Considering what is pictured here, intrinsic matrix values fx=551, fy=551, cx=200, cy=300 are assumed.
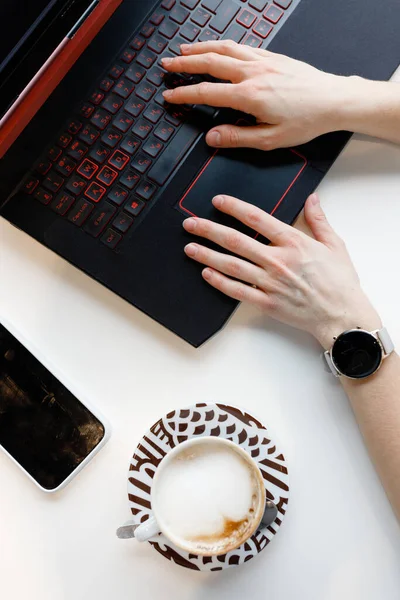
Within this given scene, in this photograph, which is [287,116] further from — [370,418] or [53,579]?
[53,579]

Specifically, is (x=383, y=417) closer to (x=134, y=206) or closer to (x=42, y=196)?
(x=134, y=206)

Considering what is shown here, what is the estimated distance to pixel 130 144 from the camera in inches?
29.9

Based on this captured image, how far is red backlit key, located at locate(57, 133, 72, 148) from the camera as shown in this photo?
0.76m

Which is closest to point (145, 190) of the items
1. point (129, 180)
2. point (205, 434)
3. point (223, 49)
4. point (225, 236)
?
point (129, 180)

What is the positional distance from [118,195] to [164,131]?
0.36ft

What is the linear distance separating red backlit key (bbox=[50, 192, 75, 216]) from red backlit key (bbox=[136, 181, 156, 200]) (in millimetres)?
A: 92

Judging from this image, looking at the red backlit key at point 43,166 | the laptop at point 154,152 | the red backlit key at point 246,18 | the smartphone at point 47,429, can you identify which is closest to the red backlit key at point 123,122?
the laptop at point 154,152

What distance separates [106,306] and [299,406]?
0.31m

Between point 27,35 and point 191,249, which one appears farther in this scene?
point 191,249

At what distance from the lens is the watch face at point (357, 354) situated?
0.72 m

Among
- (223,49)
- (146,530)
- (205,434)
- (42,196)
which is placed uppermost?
(223,49)

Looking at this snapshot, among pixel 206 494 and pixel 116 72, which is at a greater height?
pixel 116 72

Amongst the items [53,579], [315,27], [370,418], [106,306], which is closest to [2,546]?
[53,579]

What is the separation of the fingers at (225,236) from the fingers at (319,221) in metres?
0.08
